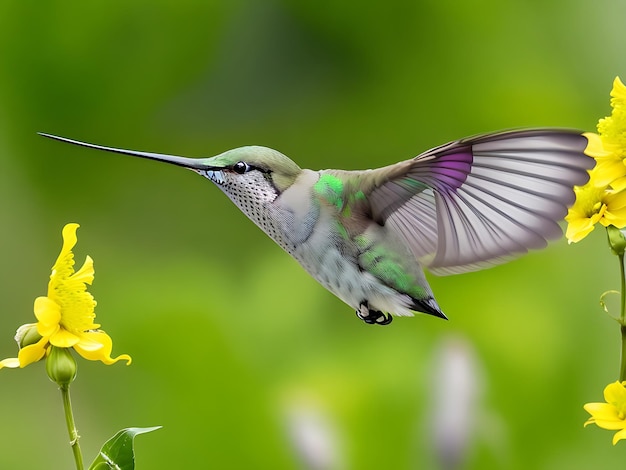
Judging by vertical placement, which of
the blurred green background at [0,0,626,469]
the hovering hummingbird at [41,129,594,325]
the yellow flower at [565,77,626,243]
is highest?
the yellow flower at [565,77,626,243]

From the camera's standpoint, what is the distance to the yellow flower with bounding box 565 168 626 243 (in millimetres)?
611

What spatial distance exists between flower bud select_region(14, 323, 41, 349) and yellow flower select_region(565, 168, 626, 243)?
0.37 metres

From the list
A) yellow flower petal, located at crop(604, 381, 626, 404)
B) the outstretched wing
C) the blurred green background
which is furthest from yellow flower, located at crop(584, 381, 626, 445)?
the blurred green background

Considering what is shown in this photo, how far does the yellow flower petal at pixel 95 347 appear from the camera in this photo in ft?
1.98

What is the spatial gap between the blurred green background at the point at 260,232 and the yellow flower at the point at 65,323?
31.4 inches

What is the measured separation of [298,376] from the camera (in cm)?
153

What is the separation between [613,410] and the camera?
572 mm

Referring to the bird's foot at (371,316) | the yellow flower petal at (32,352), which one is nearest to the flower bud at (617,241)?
the bird's foot at (371,316)

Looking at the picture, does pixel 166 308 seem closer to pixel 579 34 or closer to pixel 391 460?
pixel 391 460

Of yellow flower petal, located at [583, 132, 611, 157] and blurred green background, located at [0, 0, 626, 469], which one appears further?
blurred green background, located at [0, 0, 626, 469]

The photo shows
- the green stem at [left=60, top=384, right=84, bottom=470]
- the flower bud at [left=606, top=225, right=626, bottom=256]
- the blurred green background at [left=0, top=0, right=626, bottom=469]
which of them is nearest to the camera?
the green stem at [left=60, top=384, right=84, bottom=470]

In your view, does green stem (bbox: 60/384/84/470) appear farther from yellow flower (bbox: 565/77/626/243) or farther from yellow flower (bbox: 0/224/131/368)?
yellow flower (bbox: 565/77/626/243)

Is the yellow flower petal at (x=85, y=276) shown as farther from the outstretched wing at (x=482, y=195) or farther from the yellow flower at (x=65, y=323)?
the outstretched wing at (x=482, y=195)

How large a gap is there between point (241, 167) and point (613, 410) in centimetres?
30
